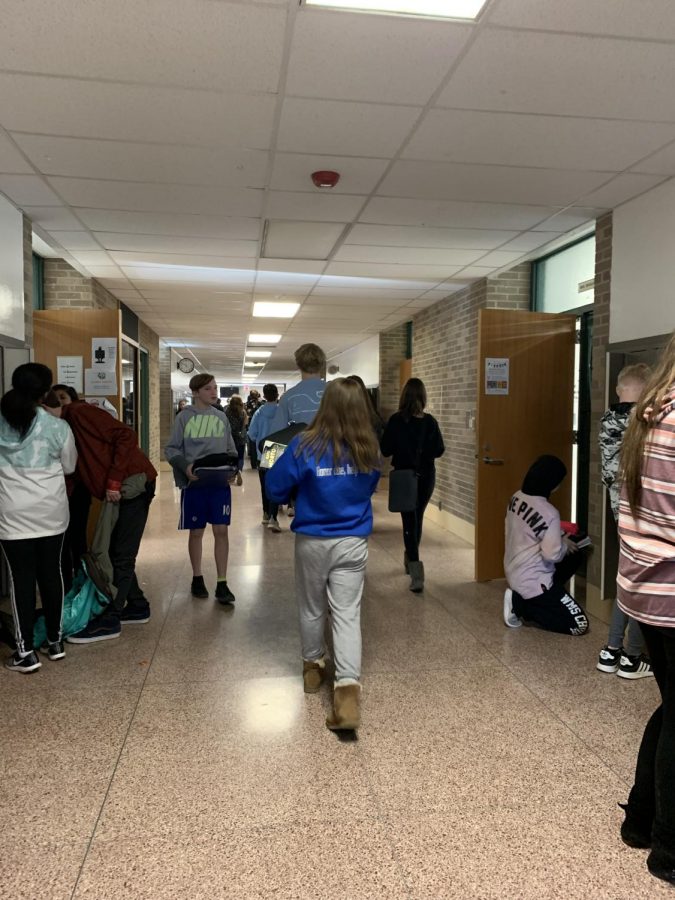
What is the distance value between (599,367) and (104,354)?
4013mm

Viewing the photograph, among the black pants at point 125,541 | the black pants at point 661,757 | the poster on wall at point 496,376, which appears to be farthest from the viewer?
the poster on wall at point 496,376

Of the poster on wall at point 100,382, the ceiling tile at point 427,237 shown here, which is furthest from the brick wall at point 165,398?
the ceiling tile at point 427,237

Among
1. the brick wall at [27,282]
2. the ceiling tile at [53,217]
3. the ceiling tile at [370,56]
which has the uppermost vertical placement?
the ceiling tile at [370,56]

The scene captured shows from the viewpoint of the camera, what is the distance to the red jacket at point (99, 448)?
383 centimetres

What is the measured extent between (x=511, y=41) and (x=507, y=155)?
43.7 inches

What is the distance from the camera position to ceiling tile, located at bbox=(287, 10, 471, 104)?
2334 millimetres

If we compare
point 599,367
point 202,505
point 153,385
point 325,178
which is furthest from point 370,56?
point 153,385

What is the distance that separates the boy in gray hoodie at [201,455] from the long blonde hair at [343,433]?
63.7 inches

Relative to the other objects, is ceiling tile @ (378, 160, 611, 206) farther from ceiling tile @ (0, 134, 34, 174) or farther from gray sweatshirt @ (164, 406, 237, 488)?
ceiling tile @ (0, 134, 34, 174)

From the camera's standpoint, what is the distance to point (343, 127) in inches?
125

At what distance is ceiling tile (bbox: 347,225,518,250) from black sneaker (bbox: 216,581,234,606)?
280cm

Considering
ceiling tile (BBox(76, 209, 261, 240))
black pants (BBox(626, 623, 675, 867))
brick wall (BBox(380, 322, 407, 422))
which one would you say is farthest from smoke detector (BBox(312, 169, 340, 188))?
brick wall (BBox(380, 322, 407, 422))

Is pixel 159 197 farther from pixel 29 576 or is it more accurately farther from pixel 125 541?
pixel 29 576

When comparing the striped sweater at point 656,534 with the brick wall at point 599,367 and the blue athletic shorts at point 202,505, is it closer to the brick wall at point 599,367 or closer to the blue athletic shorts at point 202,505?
the brick wall at point 599,367
